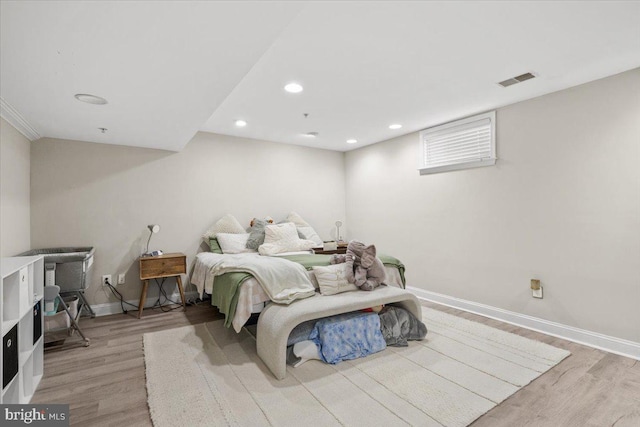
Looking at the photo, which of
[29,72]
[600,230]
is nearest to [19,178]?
[29,72]

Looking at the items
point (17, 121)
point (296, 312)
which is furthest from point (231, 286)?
point (17, 121)

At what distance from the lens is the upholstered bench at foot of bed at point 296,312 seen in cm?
233

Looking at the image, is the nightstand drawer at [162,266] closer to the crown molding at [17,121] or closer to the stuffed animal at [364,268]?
the crown molding at [17,121]

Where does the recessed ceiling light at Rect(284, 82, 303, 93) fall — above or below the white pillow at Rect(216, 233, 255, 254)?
above

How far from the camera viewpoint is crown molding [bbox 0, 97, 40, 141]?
2.59 meters

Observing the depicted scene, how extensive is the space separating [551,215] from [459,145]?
1.33m

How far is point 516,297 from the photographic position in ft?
11.3

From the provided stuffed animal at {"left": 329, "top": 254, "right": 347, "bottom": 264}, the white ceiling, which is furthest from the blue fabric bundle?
the white ceiling

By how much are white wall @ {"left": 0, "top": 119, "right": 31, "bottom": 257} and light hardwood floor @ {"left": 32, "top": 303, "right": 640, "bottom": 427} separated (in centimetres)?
111

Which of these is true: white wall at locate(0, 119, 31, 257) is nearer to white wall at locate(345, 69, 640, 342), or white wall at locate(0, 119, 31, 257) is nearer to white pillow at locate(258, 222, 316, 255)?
white pillow at locate(258, 222, 316, 255)

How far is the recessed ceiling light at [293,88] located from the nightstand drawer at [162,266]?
239cm

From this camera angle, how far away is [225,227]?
4520mm

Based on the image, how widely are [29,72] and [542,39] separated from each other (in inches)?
134

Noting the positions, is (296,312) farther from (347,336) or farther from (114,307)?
(114,307)
